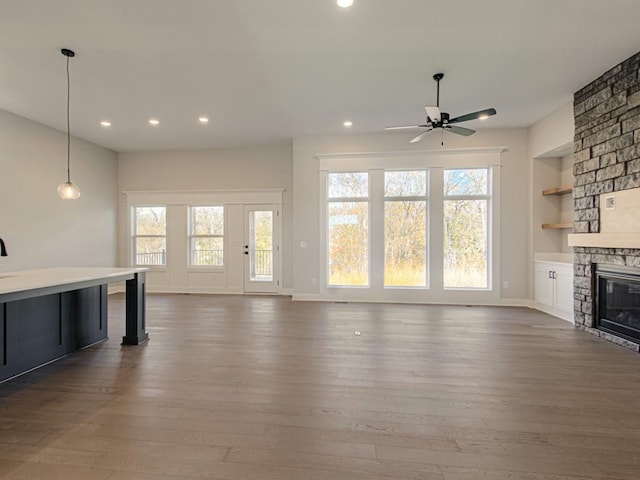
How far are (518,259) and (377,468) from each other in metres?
5.42

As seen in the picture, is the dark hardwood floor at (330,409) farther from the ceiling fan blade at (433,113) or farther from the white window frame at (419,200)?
the ceiling fan blade at (433,113)

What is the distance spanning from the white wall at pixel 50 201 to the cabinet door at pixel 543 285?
896 cm

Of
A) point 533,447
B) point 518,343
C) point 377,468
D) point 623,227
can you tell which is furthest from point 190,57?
point 623,227

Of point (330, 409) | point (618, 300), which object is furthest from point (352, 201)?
point (330, 409)

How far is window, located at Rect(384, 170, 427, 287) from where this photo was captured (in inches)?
238

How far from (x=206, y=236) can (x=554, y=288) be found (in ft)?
23.1

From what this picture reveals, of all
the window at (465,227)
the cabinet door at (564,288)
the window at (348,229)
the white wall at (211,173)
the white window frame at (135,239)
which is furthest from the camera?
the white window frame at (135,239)

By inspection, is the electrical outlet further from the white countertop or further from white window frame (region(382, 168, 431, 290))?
the white countertop

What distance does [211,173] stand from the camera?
7184 mm

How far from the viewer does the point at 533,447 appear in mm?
1851

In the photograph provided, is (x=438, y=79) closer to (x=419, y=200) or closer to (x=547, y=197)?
(x=419, y=200)

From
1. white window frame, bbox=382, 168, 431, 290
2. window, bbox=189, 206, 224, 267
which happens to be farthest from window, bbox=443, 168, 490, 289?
window, bbox=189, 206, 224, 267

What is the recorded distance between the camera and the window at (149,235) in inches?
292

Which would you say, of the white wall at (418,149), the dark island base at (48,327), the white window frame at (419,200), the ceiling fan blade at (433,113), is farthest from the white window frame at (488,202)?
the dark island base at (48,327)
